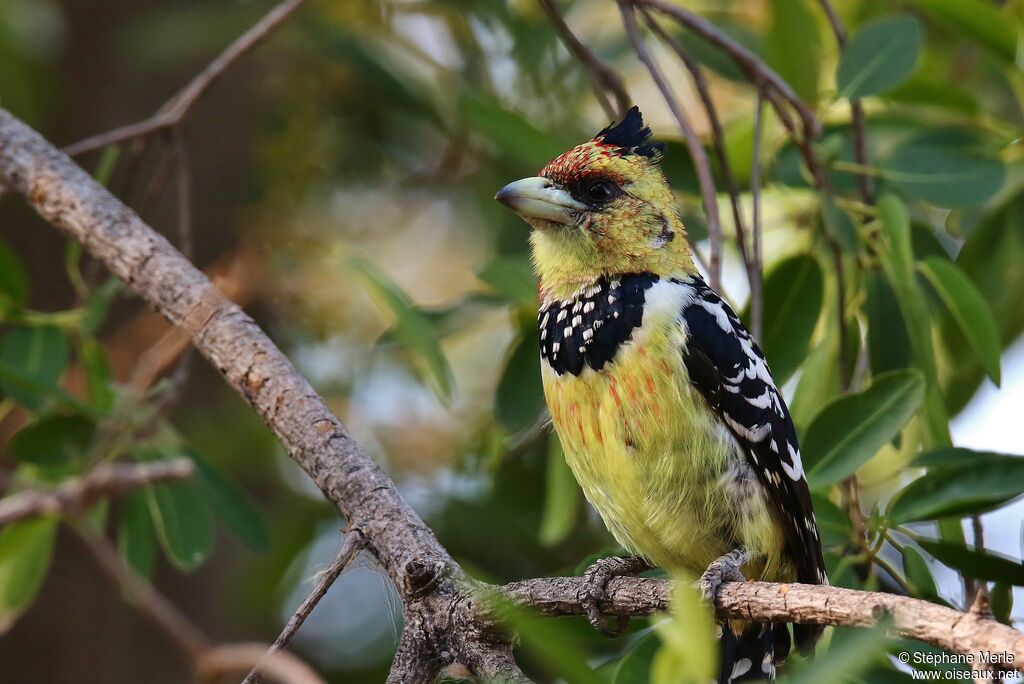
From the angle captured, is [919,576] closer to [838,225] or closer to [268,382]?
[838,225]

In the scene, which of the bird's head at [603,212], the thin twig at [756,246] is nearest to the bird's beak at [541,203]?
the bird's head at [603,212]

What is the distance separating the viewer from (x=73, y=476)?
2818 mm

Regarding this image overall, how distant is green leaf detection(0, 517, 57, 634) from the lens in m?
2.80

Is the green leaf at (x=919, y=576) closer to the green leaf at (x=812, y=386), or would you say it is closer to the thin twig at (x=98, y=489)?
the green leaf at (x=812, y=386)

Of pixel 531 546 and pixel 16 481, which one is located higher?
pixel 16 481

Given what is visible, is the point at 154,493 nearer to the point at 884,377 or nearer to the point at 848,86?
the point at 884,377

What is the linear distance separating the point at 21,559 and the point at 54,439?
0.35 meters

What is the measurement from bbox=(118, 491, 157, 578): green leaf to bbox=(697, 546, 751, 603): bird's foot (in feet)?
4.80

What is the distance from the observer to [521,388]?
2836 mm

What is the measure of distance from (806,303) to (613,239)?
1.71 ft

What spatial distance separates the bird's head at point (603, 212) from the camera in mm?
2629

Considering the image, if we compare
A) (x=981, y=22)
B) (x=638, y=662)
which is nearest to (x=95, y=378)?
(x=638, y=662)

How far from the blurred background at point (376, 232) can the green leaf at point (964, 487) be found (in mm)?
352

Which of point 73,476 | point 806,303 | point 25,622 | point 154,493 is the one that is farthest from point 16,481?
point 806,303
